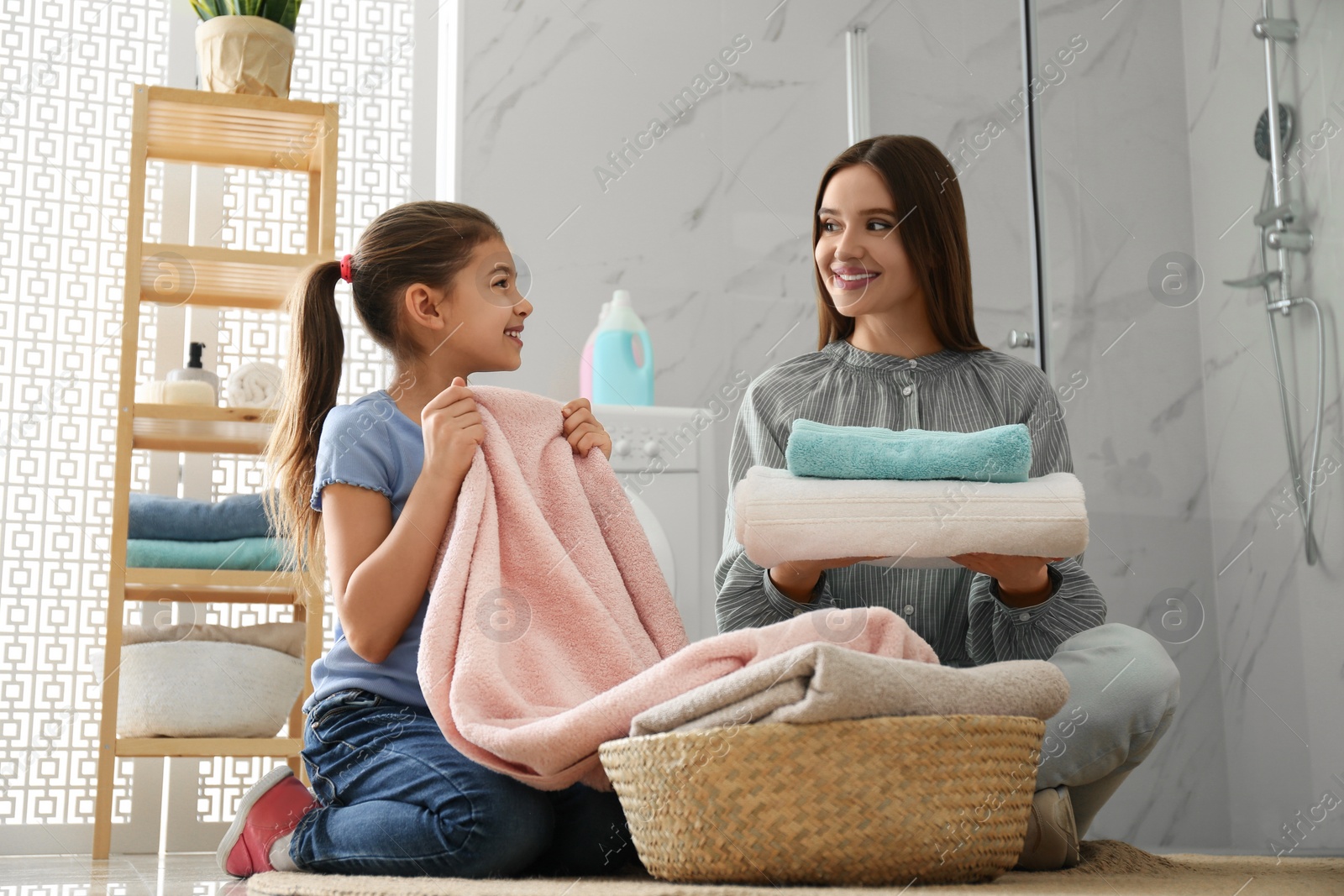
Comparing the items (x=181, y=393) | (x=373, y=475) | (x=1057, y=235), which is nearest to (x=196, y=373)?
(x=181, y=393)

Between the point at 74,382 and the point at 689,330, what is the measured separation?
47.2 inches

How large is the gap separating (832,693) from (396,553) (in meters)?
0.51

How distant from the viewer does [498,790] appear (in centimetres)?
109

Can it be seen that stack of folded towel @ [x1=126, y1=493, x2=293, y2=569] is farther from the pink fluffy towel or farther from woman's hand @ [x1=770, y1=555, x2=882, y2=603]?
woman's hand @ [x1=770, y1=555, x2=882, y2=603]

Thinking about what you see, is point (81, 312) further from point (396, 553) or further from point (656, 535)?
point (396, 553)

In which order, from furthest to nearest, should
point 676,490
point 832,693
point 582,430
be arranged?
point 676,490 < point 582,430 < point 832,693

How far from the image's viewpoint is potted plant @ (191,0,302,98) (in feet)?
7.05

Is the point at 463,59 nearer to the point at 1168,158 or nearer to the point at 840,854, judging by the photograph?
the point at 1168,158

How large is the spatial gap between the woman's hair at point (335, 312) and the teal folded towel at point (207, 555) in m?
0.60

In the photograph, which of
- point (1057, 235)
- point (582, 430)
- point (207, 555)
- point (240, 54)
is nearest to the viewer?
point (582, 430)

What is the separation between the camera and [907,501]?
1069 mm

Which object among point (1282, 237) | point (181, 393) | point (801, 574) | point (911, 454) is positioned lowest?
point (801, 574)

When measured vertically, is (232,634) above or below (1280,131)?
below

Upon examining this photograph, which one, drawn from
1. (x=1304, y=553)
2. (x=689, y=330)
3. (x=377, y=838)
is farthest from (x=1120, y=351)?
(x=377, y=838)
